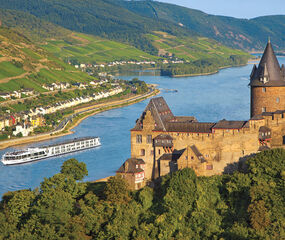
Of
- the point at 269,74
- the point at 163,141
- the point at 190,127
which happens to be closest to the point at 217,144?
the point at 190,127

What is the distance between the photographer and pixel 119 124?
91.2m

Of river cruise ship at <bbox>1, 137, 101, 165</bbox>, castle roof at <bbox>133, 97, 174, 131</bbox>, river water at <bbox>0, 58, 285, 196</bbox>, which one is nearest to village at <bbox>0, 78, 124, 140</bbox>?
river water at <bbox>0, 58, 285, 196</bbox>

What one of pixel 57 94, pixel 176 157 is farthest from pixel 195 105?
pixel 176 157

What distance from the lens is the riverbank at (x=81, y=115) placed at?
261 feet

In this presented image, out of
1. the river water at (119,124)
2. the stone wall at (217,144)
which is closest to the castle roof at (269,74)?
the stone wall at (217,144)

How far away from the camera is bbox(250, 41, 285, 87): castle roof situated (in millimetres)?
44312

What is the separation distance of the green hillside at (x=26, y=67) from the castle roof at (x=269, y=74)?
7183cm

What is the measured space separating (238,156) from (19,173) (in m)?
29.3

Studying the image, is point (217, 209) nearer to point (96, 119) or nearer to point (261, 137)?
point (261, 137)

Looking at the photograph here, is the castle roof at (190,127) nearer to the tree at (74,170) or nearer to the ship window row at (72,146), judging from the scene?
the tree at (74,170)

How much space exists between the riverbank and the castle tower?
42.4 m

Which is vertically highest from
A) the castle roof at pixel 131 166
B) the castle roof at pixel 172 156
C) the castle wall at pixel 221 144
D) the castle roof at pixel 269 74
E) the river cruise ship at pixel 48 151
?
the castle roof at pixel 269 74

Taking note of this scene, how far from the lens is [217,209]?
3766 cm

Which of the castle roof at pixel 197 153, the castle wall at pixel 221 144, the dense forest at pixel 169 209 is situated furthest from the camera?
the castle wall at pixel 221 144
